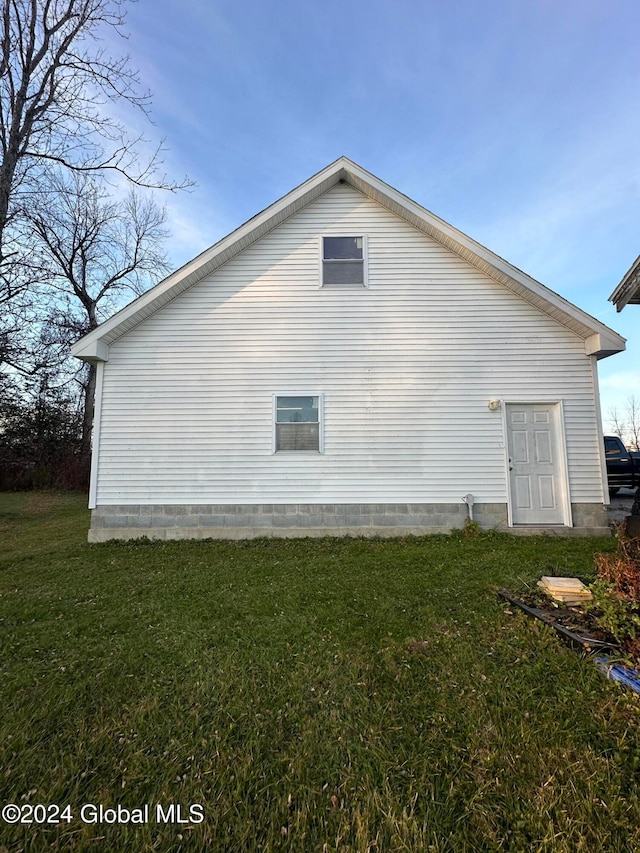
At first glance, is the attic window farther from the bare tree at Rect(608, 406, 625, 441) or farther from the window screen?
the bare tree at Rect(608, 406, 625, 441)

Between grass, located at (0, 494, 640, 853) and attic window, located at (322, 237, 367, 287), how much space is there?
5667mm

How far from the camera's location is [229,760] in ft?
6.48

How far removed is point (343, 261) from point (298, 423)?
3.37 meters

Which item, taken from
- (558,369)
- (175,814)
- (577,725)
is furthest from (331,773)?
(558,369)

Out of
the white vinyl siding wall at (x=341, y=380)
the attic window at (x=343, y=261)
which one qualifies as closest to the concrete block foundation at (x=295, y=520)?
the white vinyl siding wall at (x=341, y=380)

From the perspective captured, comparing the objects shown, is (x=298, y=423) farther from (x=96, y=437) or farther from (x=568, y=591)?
(x=568, y=591)

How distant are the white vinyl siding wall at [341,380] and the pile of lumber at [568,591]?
316 centimetres

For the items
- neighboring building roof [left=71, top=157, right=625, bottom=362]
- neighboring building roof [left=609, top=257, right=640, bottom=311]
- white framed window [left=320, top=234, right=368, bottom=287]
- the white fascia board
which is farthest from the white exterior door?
white framed window [left=320, top=234, right=368, bottom=287]

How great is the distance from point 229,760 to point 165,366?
6577mm

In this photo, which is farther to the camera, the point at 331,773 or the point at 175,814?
the point at 331,773

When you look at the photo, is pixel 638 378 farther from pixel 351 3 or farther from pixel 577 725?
pixel 577 725

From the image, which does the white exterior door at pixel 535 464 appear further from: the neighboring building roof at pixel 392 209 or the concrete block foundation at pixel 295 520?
the neighboring building roof at pixel 392 209

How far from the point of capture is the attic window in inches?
294

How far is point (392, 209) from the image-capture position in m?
7.49
